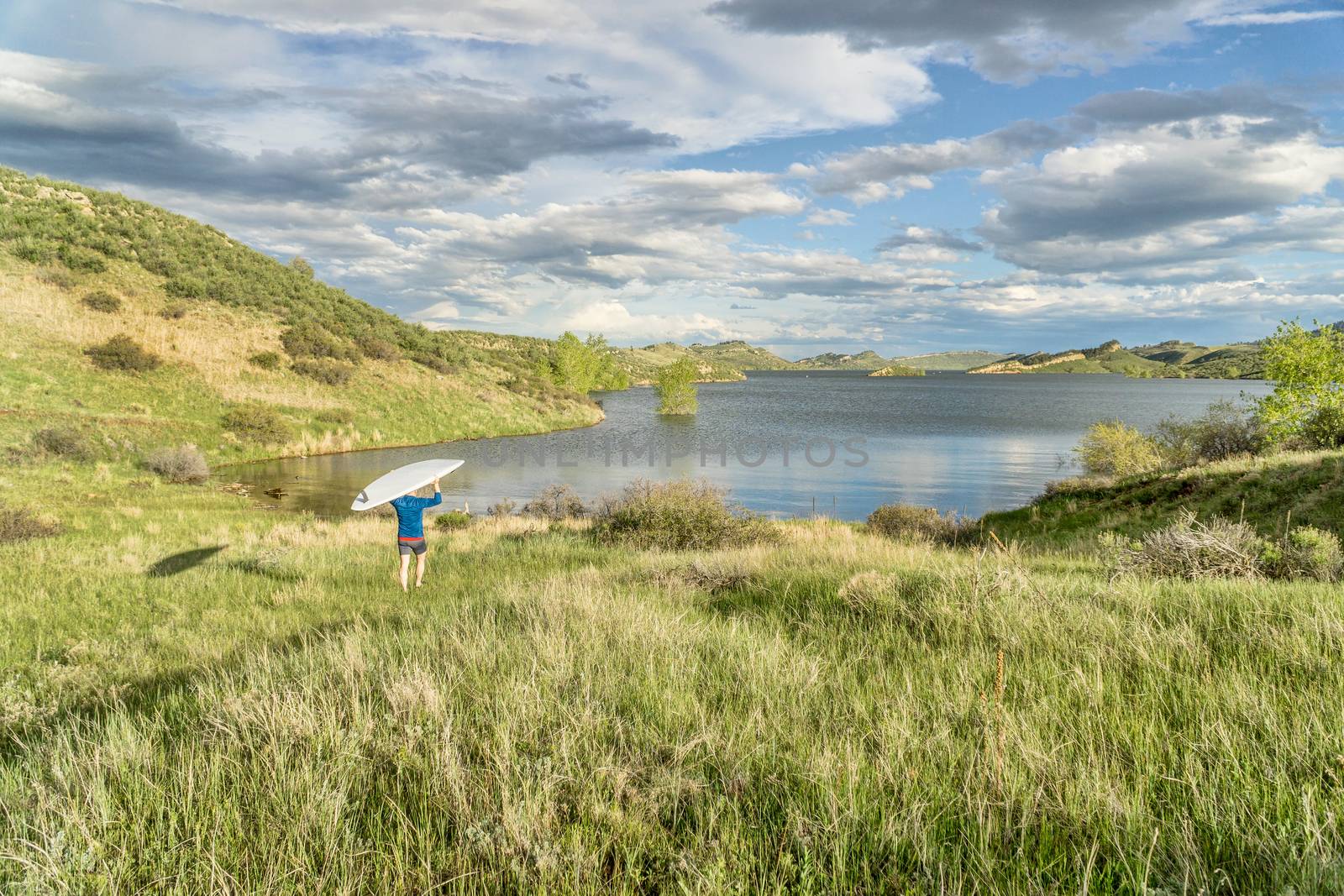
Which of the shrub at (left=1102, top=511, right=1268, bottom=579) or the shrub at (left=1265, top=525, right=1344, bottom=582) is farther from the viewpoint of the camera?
the shrub at (left=1102, top=511, right=1268, bottom=579)

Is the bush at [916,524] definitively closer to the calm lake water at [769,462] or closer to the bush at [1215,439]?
the calm lake water at [769,462]

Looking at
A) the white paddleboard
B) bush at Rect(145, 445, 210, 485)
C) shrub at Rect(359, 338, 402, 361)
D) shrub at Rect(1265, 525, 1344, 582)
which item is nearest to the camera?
shrub at Rect(1265, 525, 1344, 582)

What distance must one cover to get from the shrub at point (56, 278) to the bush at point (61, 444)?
19.2 metres

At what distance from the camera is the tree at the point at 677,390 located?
266 ft

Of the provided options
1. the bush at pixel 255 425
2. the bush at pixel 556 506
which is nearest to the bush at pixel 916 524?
the bush at pixel 556 506

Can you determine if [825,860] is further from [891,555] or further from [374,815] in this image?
[891,555]

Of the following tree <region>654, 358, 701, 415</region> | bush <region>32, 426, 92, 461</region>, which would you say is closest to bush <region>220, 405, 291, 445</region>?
bush <region>32, 426, 92, 461</region>

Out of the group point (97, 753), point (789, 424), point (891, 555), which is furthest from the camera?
point (789, 424)

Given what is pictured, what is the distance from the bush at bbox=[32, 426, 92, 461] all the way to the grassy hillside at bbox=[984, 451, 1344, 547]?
36.4 metres

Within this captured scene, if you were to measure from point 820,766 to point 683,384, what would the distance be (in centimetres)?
8031

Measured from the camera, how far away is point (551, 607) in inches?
236

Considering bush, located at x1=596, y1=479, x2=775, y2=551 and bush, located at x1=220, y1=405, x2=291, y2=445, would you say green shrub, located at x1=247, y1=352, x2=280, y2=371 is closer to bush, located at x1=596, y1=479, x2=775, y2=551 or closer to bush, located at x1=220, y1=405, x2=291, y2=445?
bush, located at x1=220, y1=405, x2=291, y2=445

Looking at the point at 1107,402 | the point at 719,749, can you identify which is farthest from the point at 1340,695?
the point at 1107,402

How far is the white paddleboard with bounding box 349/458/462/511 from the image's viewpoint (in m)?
8.80
